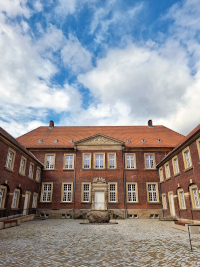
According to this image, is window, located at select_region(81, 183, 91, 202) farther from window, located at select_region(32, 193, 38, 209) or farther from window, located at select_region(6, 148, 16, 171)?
window, located at select_region(6, 148, 16, 171)

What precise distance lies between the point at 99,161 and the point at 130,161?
4.13 m

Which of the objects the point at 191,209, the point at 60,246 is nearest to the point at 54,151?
the point at 191,209

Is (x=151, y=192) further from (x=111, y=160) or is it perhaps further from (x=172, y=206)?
(x=111, y=160)

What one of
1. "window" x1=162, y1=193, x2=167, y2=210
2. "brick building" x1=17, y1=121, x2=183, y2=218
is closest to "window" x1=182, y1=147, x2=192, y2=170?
"window" x1=162, y1=193, x2=167, y2=210

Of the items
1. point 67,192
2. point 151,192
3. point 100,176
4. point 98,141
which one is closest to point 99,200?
point 100,176

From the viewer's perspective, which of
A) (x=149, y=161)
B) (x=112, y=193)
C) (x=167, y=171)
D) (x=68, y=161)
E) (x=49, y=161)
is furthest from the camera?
(x=49, y=161)

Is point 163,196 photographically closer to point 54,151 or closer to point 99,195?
point 99,195

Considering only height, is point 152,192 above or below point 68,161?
below

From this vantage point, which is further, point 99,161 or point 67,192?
point 99,161

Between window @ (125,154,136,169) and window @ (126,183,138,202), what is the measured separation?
231cm

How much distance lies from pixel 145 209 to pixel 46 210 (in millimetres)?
12184

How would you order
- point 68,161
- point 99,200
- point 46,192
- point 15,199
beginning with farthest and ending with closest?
point 68,161 < point 46,192 < point 99,200 < point 15,199

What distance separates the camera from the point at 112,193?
2489 cm

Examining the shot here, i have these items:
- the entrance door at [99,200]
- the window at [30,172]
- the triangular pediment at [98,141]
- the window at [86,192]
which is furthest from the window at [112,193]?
the window at [30,172]
